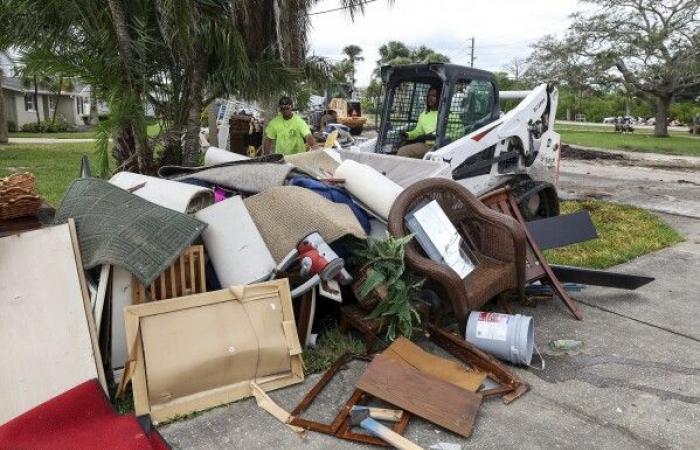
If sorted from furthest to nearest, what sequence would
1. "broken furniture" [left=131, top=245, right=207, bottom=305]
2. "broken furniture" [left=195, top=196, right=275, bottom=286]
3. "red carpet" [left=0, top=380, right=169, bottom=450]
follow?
"broken furniture" [left=195, top=196, right=275, bottom=286] → "broken furniture" [left=131, top=245, right=207, bottom=305] → "red carpet" [left=0, top=380, right=169, bottom=450]

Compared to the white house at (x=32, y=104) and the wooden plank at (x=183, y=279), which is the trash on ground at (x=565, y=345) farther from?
the white house at (x=32, y=104)

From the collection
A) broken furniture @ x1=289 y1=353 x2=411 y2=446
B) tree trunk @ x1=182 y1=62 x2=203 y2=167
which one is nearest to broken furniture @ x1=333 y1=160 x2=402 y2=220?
broken furniture @ x1=289 y1=353 x2=411 y2=446

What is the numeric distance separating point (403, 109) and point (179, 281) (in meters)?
4.19

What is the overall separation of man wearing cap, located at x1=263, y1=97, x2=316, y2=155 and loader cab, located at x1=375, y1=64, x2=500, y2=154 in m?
1.02

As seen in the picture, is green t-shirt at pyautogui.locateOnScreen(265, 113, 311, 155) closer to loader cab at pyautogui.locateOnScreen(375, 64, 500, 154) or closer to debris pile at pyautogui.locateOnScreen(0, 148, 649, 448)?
loader cab at pyautogui.locateOnScreen(375, 64, 500, 154)

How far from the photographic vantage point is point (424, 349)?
3990mm

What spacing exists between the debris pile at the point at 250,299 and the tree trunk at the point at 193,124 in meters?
2.38

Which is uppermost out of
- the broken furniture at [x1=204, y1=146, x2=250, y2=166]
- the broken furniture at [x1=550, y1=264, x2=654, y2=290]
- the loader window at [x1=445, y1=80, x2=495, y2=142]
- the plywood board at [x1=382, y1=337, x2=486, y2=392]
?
the loader window at [x1=445, y1=80, x2=495, y2=142]

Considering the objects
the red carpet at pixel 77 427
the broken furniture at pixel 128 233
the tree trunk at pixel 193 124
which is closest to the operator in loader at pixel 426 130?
the tree trunk at pixel 193 124

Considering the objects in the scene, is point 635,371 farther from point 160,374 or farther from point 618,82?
point 618,82

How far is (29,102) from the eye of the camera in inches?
1558

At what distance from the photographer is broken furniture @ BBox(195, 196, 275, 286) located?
3.77 metres

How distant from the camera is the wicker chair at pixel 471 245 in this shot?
395 centimetres

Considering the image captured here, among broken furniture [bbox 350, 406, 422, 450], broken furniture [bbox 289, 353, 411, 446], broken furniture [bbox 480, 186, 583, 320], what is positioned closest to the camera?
broken furniture [bbox 350, 406, 422, 450]
